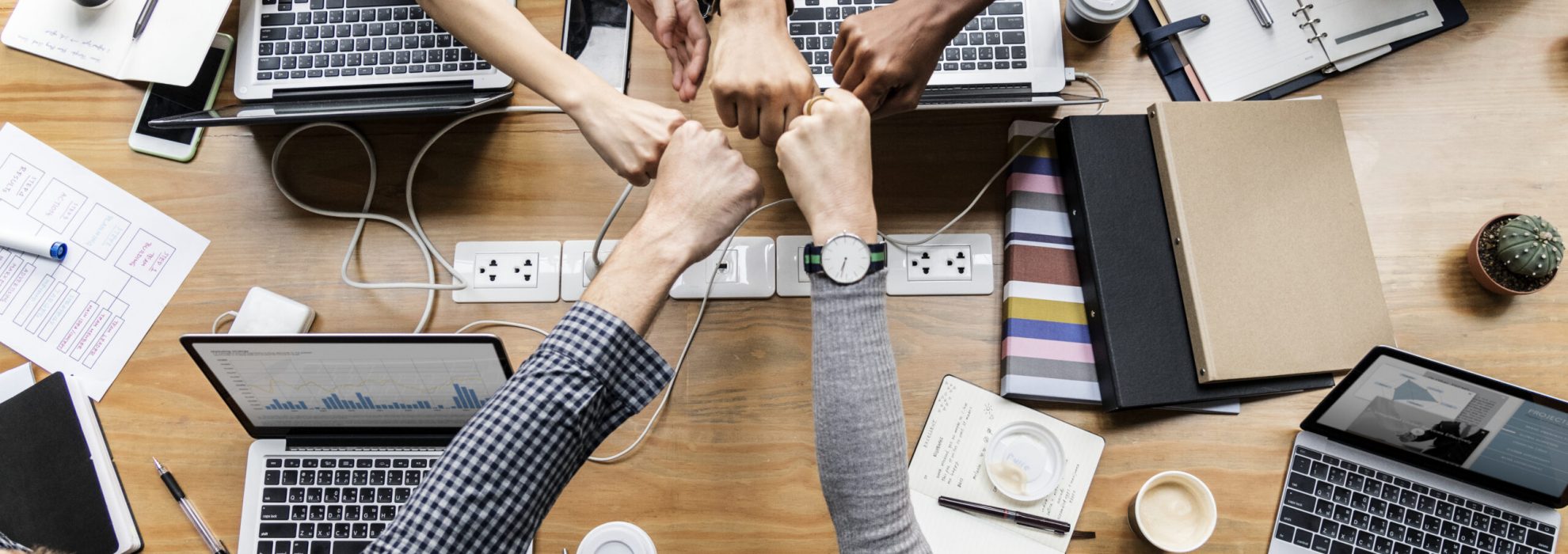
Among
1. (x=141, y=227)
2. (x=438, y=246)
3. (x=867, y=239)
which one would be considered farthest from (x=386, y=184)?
(x=867, y=239)

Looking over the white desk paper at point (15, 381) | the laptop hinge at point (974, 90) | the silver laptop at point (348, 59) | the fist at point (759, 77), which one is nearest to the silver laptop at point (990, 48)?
the laptop hinge at point (974, 90)

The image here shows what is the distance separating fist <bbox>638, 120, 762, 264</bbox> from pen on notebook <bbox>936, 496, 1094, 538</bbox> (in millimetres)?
393

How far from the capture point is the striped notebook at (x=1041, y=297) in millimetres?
937

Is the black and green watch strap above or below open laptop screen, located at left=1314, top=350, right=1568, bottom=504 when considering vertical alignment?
above

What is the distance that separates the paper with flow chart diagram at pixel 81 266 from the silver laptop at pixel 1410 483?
4.36ft

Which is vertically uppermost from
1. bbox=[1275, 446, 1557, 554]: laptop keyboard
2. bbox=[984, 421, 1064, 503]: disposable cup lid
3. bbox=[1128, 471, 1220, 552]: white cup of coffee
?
bbox=[984, 421, 1064, 503]: disposable cup lid

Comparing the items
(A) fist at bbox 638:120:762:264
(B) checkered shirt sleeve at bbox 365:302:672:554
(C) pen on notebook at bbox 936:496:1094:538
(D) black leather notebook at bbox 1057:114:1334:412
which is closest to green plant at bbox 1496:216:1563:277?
(D) black leather notebook at bbox 1057:114:1334:412

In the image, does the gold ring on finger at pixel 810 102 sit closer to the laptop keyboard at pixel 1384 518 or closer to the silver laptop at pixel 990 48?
the silver laptop at pixel 990 48

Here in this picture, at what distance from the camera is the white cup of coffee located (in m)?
0.88

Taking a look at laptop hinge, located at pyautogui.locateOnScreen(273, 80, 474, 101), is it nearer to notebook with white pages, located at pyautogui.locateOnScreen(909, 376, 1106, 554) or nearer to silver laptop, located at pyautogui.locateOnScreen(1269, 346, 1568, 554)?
notebook with white pages, located at pyautogui.locateOnScreen(909, 376, 1106, 554)

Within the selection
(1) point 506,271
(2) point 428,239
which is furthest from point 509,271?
(2) point 428,239

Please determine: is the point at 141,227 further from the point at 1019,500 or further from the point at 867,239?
the point at 1019,500

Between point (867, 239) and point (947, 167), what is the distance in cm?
28

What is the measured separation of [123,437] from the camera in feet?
3.20
